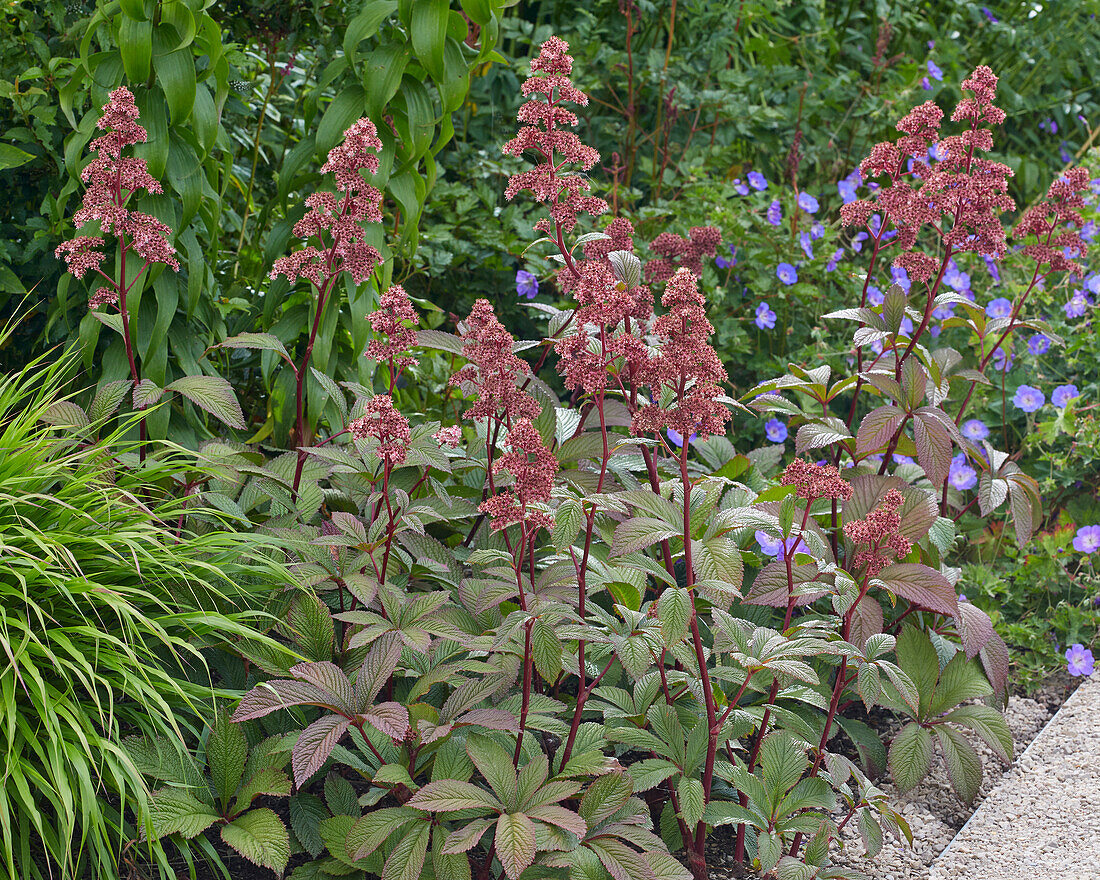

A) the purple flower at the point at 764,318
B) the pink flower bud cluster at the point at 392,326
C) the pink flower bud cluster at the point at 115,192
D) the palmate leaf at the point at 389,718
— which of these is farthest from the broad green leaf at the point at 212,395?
the purple flower at the point at 764,318

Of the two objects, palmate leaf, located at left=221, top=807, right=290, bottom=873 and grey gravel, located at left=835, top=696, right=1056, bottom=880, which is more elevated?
palmate leaf, located at left=221, top=807, right=290, bottom=873

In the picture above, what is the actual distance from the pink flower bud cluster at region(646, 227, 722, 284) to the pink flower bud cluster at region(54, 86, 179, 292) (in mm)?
1097

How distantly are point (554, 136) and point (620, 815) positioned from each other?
120 centimetres

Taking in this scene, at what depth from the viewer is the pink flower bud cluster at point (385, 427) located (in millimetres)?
1594

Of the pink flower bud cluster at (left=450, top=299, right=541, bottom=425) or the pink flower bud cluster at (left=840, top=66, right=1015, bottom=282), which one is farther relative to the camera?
the pink flower bud cluster at (left=840, top=66, right=1015, bottom=282)

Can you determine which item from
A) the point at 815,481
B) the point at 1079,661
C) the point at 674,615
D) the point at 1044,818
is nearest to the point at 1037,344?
the point at 1079,661

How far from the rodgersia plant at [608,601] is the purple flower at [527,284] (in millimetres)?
947

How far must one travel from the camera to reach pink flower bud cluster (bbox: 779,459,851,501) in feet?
5.31

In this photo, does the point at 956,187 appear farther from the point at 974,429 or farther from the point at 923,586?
the point at 974,429

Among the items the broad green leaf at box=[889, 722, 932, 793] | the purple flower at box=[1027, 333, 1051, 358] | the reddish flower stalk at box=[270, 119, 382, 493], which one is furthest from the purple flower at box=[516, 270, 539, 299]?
the broad green leaf at box=[889, 722, 932, 793]

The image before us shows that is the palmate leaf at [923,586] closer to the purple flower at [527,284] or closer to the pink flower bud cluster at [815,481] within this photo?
the pink flower bud cluster at [815,481]

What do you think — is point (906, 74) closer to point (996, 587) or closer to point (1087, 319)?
point (1087, 319)

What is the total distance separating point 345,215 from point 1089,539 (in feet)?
7.33

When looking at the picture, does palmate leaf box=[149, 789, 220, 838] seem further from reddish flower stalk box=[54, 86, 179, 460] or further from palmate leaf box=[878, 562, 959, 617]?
palmate leaf box=[878, 562, 959, 617]
